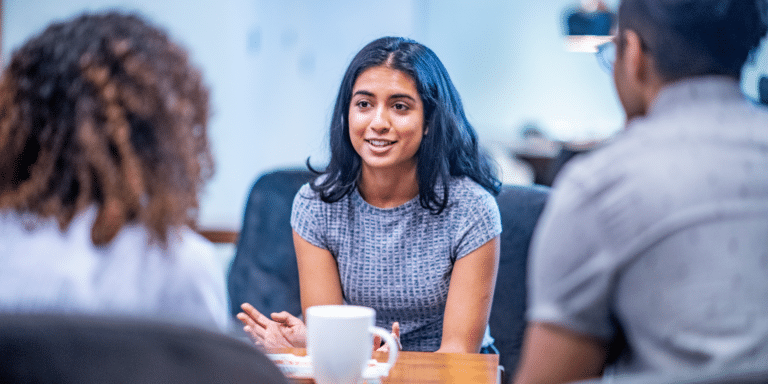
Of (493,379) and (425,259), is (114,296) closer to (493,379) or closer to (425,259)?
(493,379)

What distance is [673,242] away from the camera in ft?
1.92

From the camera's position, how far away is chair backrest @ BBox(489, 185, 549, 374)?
1.72 meters

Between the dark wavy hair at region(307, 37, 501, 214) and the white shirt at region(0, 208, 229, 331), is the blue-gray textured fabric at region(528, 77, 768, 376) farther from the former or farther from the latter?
the dark wavy hair at region(307, 37, 501, 214)

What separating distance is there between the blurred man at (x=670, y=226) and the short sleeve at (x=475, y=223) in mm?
722

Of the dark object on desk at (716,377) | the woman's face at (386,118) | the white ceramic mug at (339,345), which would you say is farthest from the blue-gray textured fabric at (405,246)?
the dark object on desk at (716,377)

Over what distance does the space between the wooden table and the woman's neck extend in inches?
A: 21.9

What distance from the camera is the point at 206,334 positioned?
1.41 ft

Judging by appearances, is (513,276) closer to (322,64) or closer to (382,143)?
(382,143)

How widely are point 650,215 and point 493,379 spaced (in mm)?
411

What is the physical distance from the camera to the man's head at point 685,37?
0.65 m

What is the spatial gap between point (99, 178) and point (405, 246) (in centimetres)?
90

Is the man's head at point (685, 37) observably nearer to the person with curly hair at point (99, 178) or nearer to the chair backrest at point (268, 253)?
the person with curly hair at point (99, 178)

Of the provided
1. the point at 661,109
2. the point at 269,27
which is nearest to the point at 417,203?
the point at 661,109

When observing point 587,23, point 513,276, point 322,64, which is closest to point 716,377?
point 513,276
